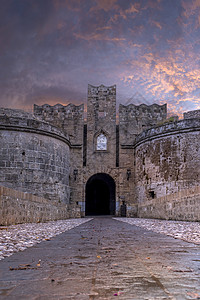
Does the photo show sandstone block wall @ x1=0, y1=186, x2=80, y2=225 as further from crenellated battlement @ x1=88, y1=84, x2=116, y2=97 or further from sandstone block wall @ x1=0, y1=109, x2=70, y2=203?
crenellated battlement @ x1=88, y1=84, x2=116, y2=97

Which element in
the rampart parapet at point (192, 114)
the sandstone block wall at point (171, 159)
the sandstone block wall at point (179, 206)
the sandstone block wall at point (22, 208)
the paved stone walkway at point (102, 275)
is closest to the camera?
the paved stone walkway at point (102, 275)

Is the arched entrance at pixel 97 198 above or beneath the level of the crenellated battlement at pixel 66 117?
beneath

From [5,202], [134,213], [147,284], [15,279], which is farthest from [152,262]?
[134,213]

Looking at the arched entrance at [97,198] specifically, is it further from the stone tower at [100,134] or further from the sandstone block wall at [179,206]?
the sandstone block wall at [179,206]

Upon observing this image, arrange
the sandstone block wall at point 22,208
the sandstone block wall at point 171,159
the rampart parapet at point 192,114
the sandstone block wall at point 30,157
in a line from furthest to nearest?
the rampart parapet at point 192,114
the sandstone block wall at point 171,159
the sandstone block wall at point 30,157
the sandstone block wall at point 22,208

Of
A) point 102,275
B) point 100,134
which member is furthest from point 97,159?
point 102,275

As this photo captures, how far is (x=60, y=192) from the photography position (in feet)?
64.0

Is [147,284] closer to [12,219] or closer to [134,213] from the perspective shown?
[12,219]

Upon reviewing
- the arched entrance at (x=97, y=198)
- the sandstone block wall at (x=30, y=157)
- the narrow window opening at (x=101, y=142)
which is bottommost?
the arched entrance at (x=97, y=198)

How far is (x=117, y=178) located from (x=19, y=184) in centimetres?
941

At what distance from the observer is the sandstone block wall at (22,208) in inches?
301

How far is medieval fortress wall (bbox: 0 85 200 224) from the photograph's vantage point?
12.4m

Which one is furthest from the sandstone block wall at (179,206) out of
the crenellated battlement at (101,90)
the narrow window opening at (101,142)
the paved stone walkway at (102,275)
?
the crenellated battlement at (101,90)

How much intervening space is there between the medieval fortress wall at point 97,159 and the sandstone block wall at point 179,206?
0.03 meters
